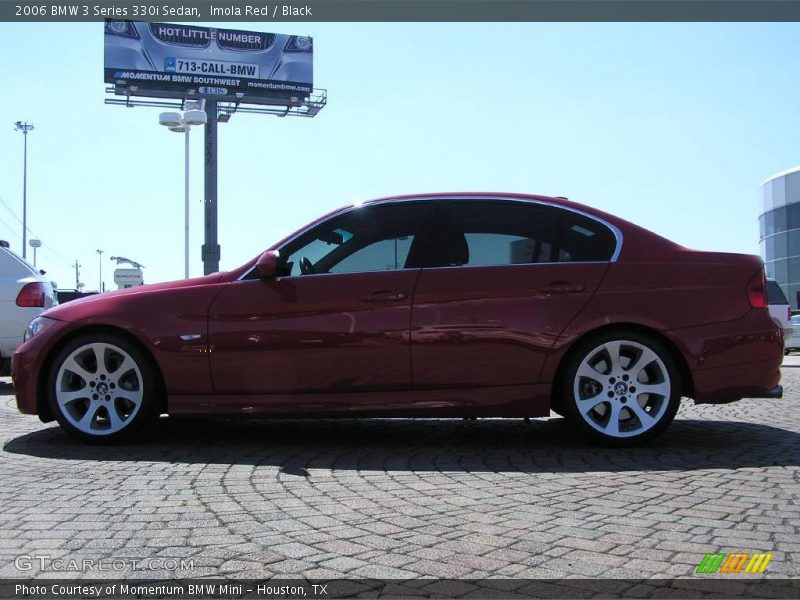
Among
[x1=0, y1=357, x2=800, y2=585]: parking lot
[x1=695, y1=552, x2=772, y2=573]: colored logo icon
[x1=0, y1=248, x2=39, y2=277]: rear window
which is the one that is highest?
[x1=0, y1=248, x2=39, y2=277]: rear window

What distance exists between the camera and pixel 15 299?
817 cm

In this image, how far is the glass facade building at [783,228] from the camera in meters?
48.1

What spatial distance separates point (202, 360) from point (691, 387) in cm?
318

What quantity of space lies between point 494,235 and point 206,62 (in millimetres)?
43737

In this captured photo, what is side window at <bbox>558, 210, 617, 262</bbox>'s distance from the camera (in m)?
4.85

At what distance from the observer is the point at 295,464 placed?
4215mm

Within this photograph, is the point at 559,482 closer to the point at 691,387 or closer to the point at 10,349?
the point at 691,387

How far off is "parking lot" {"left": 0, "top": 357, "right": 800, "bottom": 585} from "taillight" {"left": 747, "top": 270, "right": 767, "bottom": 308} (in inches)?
37.0

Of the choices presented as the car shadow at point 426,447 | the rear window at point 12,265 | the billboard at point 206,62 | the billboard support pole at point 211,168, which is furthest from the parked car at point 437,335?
the billboard at point 206,62

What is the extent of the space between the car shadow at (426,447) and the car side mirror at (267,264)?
1.14m

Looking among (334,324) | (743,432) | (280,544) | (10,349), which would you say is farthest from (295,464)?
(10,349)

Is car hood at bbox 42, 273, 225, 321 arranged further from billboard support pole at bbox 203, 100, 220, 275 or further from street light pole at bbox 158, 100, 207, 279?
billboard support pole at bbox 203, 100, 220, 275

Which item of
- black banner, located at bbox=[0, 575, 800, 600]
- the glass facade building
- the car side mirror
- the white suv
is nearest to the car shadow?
the car side mirror
